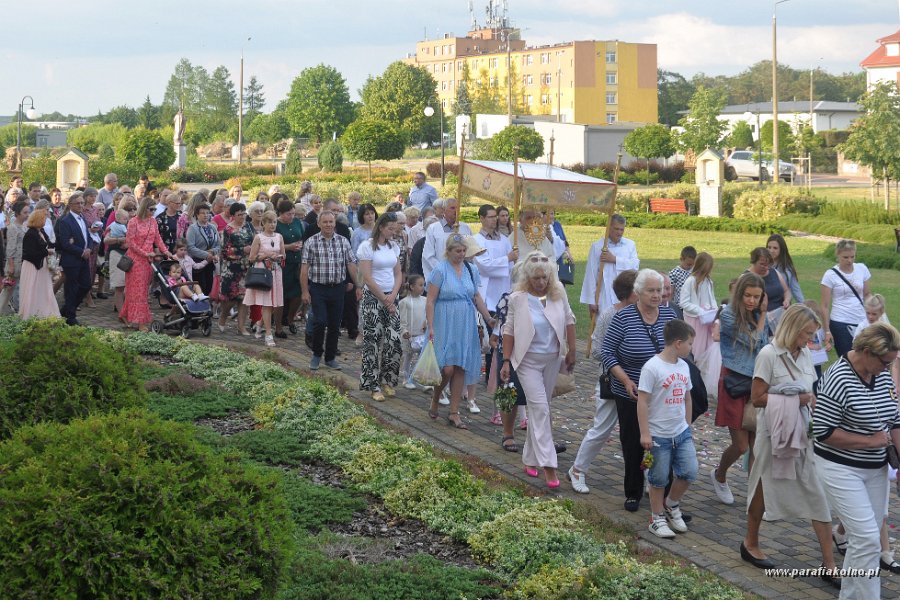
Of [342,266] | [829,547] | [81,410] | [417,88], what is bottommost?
[829,547]

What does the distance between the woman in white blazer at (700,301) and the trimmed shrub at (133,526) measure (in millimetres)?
7310

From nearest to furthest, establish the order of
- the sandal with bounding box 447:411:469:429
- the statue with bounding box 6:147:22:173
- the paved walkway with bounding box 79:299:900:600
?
the paved walkway with bounding box 79:299:900:600, the sandal with bounding box 447:411:469:429, the statue with bounding box 6:147:22:173

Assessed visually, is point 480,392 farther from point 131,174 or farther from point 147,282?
point 131,174

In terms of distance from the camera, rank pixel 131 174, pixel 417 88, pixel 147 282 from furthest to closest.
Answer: pixel 417 88
pixel 131 174
pixel 147 282

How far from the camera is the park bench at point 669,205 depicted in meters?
45.1

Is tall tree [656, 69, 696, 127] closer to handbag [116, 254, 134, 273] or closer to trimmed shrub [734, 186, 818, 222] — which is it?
trimmed shrub [734, 186, 818, 222]

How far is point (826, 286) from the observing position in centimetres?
1177

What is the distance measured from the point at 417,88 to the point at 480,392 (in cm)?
8687

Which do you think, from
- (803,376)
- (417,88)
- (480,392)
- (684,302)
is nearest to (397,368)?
(480,392)

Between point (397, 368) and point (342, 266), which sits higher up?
point (342, 266)

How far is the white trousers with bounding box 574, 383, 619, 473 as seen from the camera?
838 cm

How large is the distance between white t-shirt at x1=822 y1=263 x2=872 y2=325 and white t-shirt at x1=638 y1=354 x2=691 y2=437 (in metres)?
4.90

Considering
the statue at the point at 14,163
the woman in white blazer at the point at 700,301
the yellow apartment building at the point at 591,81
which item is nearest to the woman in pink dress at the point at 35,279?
the woman in white blazer at the point at 700,301

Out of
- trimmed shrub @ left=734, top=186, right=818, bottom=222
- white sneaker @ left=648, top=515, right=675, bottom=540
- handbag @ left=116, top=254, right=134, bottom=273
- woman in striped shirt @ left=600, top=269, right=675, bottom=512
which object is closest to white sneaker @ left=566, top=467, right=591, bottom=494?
woman in striped shirt @ left=600, top=269, right=675, bottom=512
